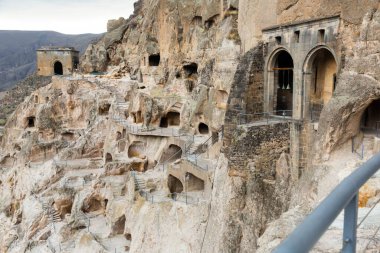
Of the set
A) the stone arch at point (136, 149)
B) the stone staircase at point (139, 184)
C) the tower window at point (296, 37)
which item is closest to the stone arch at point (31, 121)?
the stone arch at point (136, 149)

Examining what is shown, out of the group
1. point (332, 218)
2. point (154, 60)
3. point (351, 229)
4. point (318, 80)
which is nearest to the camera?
point (332, 218)

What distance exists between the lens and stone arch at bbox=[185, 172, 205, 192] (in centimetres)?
1752

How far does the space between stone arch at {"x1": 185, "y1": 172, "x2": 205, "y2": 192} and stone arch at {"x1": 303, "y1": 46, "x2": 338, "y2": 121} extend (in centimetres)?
619

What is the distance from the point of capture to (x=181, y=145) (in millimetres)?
22250

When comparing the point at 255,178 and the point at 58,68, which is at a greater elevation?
the point at 58,68

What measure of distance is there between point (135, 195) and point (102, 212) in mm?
4965

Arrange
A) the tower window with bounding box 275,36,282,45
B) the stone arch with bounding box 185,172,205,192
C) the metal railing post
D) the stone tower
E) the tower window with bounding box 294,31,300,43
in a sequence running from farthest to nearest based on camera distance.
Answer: the stone tower → the stone arch with bounding box 185,172,205,192 → the tower window with bounding box 275,36,282,45 → the tower window with bounding box 294,31,300,43 → the metal railing post

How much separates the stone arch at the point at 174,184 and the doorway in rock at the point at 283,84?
19.7 feet

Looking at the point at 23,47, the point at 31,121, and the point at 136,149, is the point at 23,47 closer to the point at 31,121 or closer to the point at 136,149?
the point at 31,121

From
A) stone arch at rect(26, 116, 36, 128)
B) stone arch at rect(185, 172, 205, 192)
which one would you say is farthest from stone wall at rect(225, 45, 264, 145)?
stone arch at rect(26, 116, 36, 128)

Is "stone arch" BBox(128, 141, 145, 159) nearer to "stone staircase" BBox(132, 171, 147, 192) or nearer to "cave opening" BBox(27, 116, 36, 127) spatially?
"stone staircase" BBox(132, 171, 147, 192)

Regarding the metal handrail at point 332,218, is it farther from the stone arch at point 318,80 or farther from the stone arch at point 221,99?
the stone arch at point 221,99

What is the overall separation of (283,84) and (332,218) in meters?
14.9

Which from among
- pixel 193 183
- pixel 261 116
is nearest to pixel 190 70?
pixel 193 183
